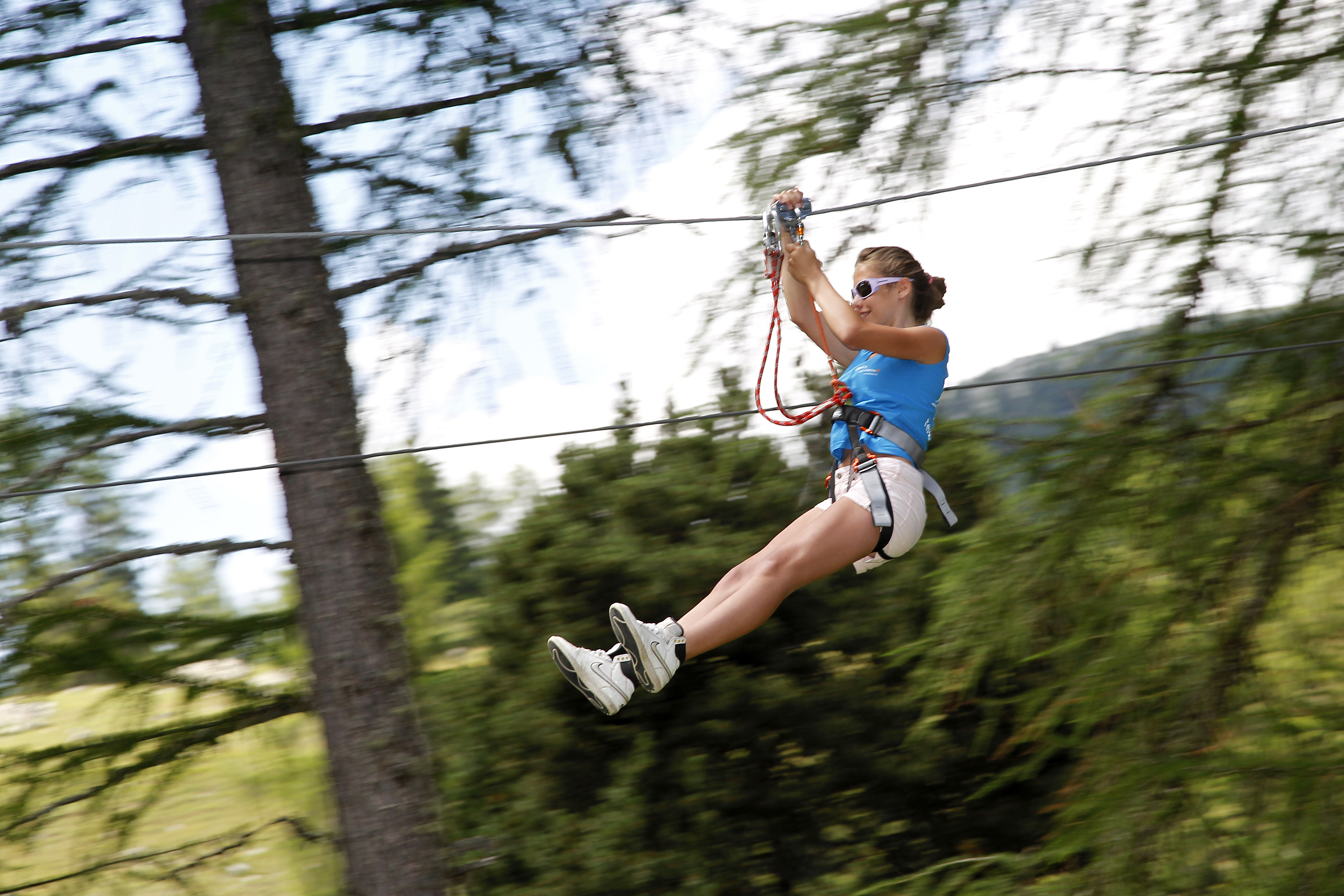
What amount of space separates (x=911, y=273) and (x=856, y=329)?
50 centimetres

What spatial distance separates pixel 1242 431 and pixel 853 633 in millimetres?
2269

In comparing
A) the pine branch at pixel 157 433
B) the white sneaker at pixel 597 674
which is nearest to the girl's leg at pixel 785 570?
the white sneaker at pixel 597 674

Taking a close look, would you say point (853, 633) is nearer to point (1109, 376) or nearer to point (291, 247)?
point (1109, 376)

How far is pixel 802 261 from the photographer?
9.52 feet

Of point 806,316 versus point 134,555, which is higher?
point 806,316

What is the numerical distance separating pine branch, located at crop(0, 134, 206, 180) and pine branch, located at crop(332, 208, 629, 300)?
0.87 meters

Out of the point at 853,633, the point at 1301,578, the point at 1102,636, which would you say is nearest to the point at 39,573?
the point at 853,633

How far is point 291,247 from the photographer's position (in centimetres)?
417

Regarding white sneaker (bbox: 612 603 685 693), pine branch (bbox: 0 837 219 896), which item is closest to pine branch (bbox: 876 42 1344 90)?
white sneaker (bbox: 612 603 685 693)

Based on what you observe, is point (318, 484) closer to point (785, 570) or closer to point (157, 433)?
point (157, 433)

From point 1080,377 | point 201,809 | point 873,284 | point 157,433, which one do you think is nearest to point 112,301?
point 157,433

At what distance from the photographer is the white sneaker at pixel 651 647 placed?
278cm

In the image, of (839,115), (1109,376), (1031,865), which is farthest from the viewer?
(839,115)

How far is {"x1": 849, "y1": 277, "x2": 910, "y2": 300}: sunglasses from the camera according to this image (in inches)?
121
